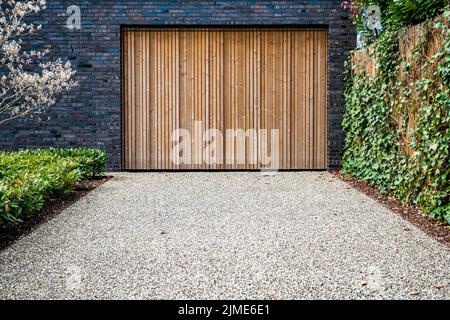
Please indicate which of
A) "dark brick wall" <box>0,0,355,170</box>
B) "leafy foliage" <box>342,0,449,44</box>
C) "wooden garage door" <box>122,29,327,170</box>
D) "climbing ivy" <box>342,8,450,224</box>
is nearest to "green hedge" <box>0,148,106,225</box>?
"dark brick wall" <box>0,0,355,170</box>

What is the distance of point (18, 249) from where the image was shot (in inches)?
154

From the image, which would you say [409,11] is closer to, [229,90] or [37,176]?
[229,90]

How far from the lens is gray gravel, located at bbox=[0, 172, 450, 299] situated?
3.04 meters

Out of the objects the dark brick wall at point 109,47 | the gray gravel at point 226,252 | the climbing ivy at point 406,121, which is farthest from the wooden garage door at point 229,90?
the gray gravel at point 226,252

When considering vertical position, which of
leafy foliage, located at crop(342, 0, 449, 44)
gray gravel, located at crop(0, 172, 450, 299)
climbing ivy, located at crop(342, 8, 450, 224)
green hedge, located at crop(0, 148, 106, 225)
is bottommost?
gray gravel, located at crop(0, 172, 450, 299)

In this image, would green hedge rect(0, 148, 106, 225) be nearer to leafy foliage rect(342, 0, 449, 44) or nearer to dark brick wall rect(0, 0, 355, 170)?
dark brick wall rect(0, 0, 355, 170)

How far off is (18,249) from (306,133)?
6107 mm

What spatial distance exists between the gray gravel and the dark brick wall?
9.99ft

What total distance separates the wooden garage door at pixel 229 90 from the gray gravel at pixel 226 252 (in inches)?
116

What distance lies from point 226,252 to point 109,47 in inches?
241

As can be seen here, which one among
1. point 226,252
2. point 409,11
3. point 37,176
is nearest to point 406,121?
point 409,11
